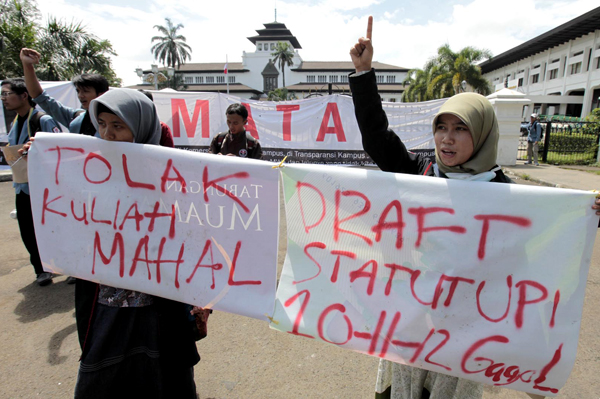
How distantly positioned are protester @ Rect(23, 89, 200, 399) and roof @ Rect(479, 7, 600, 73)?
3162cm

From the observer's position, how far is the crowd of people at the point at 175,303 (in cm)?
137

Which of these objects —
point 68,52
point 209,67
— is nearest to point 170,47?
point 209,67

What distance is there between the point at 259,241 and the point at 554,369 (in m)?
1.19

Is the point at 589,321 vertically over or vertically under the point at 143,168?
under

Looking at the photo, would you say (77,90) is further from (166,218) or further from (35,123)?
(166,218)

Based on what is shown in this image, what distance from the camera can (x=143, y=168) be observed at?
1609mm

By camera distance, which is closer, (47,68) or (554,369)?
(554,369)

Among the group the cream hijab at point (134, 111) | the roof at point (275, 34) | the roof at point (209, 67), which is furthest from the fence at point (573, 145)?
the roof at point (275, 34)

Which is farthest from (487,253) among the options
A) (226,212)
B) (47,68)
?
(47,68)

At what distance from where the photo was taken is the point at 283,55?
200 ft

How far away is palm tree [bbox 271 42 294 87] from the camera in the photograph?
60.5 metres

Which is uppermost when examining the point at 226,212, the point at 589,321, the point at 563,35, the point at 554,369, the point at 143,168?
the point at 563,35

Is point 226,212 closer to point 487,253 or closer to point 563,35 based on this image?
point 487,253

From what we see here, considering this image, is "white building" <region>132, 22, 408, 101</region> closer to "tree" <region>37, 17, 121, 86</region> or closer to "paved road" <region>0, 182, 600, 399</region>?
"tree" <region>37, 17, 121, 86</region>
